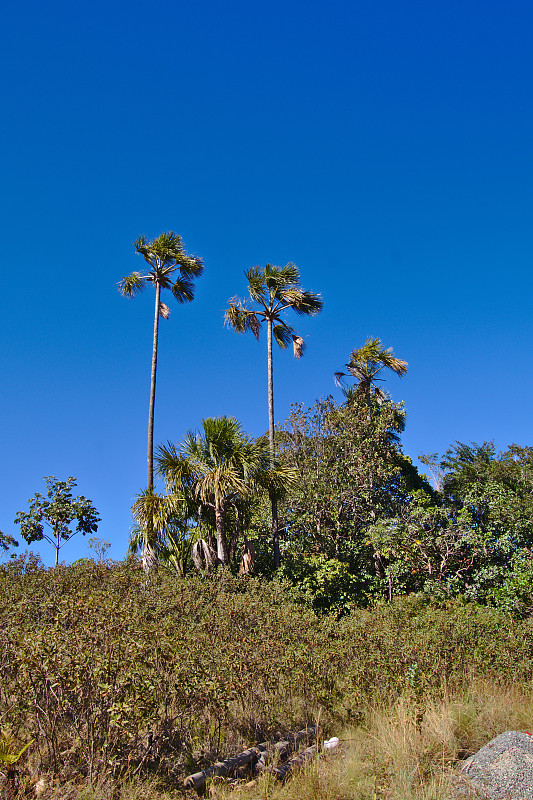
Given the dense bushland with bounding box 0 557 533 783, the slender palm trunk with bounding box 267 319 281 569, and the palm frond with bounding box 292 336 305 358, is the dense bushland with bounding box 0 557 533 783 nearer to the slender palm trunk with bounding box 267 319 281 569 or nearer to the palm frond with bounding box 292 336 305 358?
the slender palm trunk with bounding box 267 319 281 569

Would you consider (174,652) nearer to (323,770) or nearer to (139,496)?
(323,770)

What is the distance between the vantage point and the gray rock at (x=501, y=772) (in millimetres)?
4719

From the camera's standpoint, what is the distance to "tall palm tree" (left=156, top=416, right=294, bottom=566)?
39.7 ft

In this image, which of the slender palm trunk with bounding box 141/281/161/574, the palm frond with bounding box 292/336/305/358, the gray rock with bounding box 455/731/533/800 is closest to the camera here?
the gray rock with bounding box 455/731/533/800

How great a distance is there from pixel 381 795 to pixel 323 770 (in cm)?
67

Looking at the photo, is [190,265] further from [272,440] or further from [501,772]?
[501,772]

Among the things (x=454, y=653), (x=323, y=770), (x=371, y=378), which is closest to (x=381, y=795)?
(x=323, y=770)

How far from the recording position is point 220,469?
40.4 ft

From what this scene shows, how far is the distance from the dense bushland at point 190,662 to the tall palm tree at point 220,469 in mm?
1902

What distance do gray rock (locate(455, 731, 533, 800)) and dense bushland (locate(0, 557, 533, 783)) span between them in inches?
76.2

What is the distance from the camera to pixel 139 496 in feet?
41.5

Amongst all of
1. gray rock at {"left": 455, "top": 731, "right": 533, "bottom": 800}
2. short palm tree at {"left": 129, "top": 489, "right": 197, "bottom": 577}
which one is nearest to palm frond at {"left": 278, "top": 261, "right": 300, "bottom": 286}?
short palm tree at {"left": 129, "top": 489, "right": 197, "bottom": 577}

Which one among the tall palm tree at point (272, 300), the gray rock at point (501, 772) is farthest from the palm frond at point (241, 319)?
the gray rock at point (501, 772)

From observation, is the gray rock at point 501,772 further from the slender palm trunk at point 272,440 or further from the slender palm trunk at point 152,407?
the slender palm trunk at point 152,407
